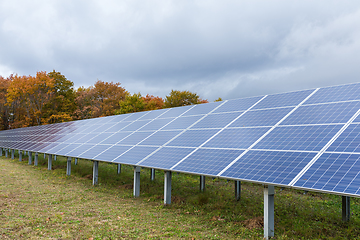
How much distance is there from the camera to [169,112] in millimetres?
21156

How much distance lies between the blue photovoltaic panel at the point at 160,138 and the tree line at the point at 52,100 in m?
34.3

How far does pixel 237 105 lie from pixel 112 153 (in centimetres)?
898

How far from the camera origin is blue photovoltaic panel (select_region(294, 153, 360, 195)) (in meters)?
7.07

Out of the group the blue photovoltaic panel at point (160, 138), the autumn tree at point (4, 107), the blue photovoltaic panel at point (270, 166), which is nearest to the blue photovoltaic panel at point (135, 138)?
the blue photovoltaic panel at point (160, 138)

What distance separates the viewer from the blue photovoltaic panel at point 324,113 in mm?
10562

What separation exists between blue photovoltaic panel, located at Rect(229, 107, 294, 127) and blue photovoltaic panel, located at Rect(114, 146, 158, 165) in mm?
5246

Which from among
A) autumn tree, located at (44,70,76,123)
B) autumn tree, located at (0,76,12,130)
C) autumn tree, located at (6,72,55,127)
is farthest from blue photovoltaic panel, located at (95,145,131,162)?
autumn tree, located at (0,76,12,130)

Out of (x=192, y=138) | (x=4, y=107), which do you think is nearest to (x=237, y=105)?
(x=192, y=138)

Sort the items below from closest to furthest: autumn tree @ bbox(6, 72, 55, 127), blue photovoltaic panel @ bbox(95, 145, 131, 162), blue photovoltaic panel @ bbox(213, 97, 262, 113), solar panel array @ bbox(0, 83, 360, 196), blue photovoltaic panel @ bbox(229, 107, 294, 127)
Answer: solar panel array @ bbox(0, 83, 360, 196)
blue photovoltaic panel @ bbox(229, 107, 294, 127)
blue photovoltaic panel @ bbox(213, 97, 262, 113)
blue photovoltaic panel @ bbox(95, 145, 131, 162)
autumn tree @ bbox(6, 72, 55, 127)

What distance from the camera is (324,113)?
11.3 m

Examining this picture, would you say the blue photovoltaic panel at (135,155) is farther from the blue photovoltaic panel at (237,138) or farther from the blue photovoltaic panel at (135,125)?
the blue photovoltaic panel at (135,125)

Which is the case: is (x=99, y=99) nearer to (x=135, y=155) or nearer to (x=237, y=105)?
(x=135, y=155)

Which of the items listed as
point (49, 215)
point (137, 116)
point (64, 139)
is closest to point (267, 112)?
point (49, 215)

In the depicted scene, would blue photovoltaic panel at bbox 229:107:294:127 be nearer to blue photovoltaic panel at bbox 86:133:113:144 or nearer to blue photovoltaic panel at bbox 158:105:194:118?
blue photovoltaic panel at bbox 158:105:194:118
